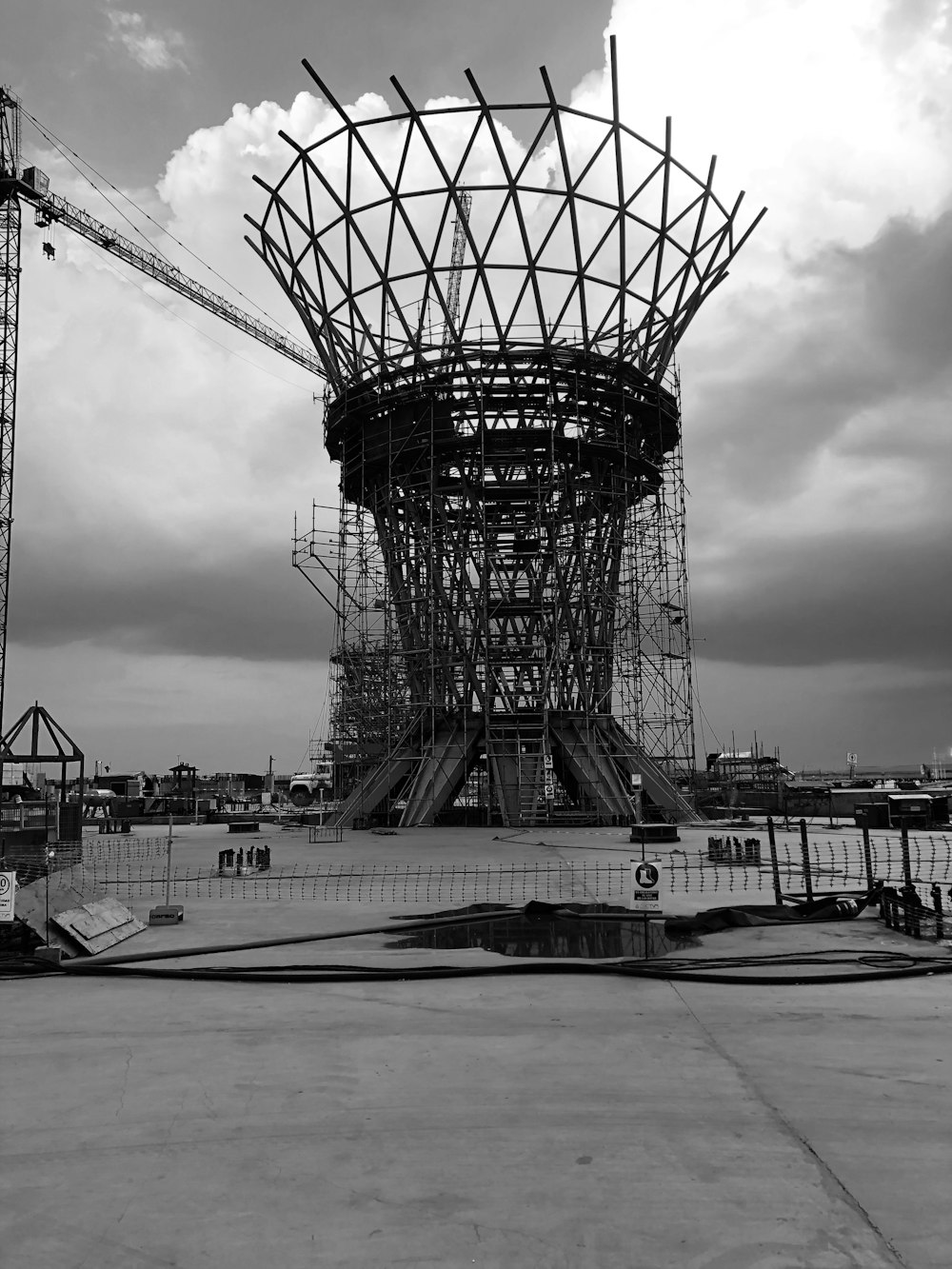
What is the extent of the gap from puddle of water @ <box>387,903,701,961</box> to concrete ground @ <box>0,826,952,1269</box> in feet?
5.89

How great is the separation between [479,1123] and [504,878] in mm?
13676

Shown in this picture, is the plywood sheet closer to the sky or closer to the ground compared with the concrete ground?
closer to the sky

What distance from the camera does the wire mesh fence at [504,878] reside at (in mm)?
17062

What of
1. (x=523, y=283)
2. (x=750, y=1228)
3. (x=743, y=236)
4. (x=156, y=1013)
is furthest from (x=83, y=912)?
(x=743, y=236)

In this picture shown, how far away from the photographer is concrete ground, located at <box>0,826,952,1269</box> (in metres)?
4.49

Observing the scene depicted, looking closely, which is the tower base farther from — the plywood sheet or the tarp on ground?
the plywood sheet

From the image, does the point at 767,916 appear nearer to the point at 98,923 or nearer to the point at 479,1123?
the point at 479,1123

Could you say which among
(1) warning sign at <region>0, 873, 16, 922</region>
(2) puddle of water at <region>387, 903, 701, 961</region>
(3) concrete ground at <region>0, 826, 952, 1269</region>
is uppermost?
(1) warning sign at <region>0, 873, 16, 922</region>

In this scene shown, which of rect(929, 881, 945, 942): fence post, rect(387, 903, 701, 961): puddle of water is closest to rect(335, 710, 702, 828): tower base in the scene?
rect(387, 903, 701, 961): puddle of water

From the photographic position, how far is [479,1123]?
5953mm

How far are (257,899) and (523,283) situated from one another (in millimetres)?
25397

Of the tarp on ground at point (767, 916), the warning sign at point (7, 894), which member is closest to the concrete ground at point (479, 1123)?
the warning sign at point (7, 894)

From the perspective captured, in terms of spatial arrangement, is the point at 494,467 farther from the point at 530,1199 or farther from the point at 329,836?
the point at 530,1199

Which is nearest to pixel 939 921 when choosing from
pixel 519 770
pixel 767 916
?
pixel 767 916
